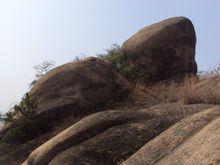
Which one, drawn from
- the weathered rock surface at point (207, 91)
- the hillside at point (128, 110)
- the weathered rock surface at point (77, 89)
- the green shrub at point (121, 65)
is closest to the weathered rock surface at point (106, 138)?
the hillside at point (128, 110)

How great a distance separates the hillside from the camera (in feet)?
22.8

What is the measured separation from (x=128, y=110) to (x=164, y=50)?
6.93 m

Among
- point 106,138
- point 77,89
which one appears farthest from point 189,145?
point 77,89

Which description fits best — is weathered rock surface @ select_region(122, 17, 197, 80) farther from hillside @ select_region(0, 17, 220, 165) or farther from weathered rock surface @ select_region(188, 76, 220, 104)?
weathered rock surface @ select_region(188, 76, 220, 104)

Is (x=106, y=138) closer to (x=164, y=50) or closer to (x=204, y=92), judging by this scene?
(x=204, y=92)

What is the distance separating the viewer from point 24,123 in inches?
554

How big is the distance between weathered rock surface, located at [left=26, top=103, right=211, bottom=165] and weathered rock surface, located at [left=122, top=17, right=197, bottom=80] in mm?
8944

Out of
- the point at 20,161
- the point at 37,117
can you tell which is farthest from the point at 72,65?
the point at 20,161

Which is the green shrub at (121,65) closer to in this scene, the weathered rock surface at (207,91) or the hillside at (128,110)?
the hillside at (128,110)

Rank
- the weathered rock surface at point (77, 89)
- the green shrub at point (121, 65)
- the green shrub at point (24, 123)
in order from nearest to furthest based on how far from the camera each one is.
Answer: the green shrub at point (24, 123), the weathered rock surface at point (77, 89), the green shrub at point (121, 65)

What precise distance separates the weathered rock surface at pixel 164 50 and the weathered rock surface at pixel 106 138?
8.94 m

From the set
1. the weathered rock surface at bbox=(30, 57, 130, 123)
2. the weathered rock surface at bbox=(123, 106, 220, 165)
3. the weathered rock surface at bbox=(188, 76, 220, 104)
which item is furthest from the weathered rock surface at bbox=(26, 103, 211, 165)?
the weathered rock surface at bbox=(30, 57, 130, 123)

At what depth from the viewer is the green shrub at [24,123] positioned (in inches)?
548

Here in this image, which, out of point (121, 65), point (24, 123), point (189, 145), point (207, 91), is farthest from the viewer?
point (121, 65)
